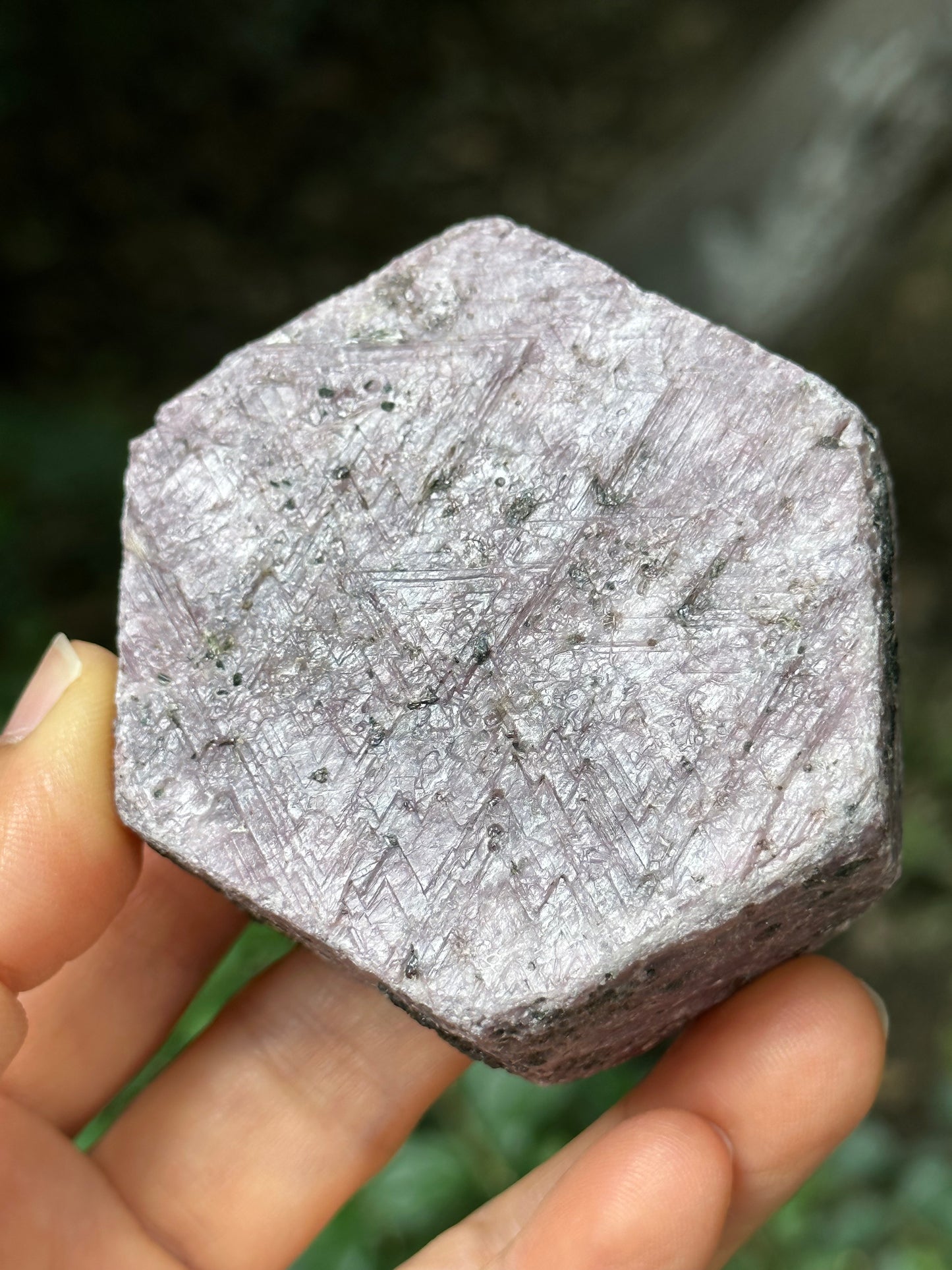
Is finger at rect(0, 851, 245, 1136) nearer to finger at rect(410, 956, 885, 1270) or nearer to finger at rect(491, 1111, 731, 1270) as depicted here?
finger at rect(410, 956, 885, 1270)

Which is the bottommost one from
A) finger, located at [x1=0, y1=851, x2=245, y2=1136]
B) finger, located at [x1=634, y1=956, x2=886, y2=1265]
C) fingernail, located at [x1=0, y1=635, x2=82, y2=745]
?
finger, located at [x1=634, y1=956, x2=886, y2=1265]

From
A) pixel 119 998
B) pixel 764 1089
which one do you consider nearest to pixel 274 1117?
pixel 119 998

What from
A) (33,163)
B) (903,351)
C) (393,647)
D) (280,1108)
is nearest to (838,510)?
(393,647)

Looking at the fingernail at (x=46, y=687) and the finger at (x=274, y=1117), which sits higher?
the fingernail at (x=46, y=687)

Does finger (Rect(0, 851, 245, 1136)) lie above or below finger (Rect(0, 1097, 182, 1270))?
above

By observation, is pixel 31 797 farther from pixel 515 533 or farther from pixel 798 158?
pixel 798 158

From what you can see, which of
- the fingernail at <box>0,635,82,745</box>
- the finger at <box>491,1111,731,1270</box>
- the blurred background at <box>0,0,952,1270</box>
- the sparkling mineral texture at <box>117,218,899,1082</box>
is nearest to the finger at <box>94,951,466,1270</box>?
the blurred background at <box>0,0,952,1270</box>

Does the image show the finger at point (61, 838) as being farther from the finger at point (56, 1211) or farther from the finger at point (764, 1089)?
the finger at point (764, 1089)

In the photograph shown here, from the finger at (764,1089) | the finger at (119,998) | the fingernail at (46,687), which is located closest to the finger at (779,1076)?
the finger at (764,1089)
